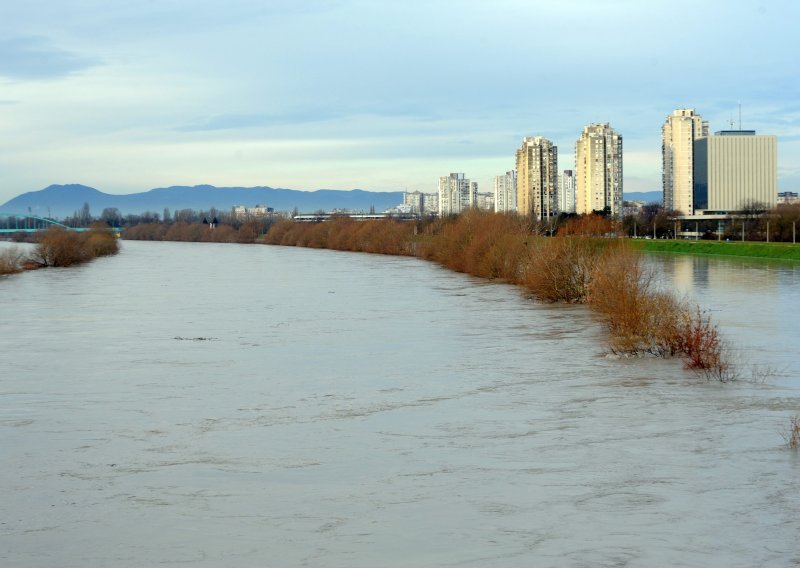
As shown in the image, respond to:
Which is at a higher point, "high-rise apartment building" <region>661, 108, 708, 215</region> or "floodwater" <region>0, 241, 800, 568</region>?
"high-rise apartment building" <region>661, 108, 708, 215</region>

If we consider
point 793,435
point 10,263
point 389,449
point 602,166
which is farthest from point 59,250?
point 602,166

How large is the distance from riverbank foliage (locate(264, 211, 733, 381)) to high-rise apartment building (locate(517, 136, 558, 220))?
83.6 m

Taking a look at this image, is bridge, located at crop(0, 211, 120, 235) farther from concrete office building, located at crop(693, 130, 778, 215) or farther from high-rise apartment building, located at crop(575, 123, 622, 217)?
concrete office building, located at crop(693, 130, 778, 215)

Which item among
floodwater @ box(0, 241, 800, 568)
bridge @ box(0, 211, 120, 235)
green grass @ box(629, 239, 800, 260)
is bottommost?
floodwater @ box(0, 241, 800, 568)

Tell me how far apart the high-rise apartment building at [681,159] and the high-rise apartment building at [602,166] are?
15158 millimetres

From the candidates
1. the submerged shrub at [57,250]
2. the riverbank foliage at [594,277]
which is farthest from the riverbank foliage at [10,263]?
the riverbank foliage at [594,277]

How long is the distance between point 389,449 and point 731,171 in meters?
151

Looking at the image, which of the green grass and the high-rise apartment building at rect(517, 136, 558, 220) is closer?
the green grass

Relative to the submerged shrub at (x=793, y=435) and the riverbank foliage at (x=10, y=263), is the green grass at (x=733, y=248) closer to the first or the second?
the riverbank foliage at (x=10, y=263)

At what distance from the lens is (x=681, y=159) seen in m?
151

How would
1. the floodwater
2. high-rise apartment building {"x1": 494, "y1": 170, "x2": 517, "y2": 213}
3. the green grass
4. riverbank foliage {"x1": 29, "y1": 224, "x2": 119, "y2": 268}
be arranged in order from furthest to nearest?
high-rise apartment building {"x1": 494, "y1": 170, "x2": 517, "y2": 213}, the green grass, riverbank foliage {"x1": 29, "y1": 224, "x2": 119, "y2": 268}, the floodwater

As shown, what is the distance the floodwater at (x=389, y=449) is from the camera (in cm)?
770

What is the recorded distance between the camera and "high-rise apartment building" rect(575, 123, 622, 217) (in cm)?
13875

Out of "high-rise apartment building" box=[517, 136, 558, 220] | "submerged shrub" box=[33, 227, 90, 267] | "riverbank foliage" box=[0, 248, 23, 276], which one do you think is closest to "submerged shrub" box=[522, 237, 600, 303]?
"riverbank foliage" box=[0, 248, 23, 276]
